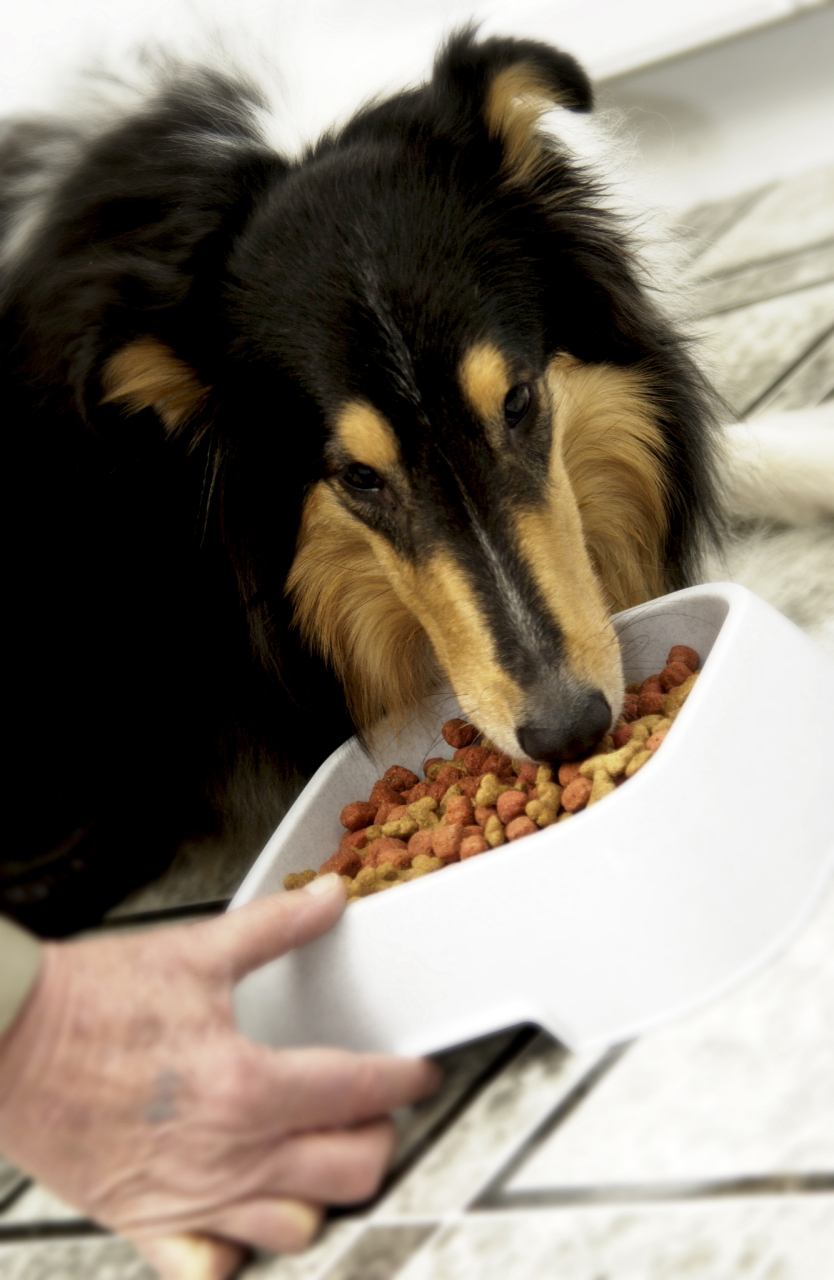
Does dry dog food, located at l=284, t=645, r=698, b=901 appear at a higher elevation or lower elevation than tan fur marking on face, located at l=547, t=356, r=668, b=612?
lower

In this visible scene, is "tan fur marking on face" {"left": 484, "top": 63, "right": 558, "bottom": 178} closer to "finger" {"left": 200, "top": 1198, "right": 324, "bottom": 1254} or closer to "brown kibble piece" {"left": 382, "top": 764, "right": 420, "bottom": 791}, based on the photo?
"brown kibble piece" {"left": 382, "top": 764, "right": 420, "bottom": 791}

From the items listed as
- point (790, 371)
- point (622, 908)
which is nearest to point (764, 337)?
point (790, 371)

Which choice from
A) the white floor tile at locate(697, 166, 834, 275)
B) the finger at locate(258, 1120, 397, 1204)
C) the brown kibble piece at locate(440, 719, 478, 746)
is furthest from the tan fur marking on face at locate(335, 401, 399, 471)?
the white floor tile at locate(697, 166, 834, 275)

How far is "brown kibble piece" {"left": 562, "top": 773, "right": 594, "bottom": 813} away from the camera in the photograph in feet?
4.41

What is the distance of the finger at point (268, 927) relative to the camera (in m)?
1.14

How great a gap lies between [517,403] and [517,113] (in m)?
0.41

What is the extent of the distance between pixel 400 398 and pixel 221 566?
0.43 meters

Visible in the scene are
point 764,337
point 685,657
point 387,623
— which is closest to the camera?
point 685,657

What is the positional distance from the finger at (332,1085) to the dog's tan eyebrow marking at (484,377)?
735 mm

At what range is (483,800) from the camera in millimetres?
1441

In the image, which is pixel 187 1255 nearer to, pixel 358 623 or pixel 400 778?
pixel 400 778

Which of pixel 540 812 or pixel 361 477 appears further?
pixel 361 477

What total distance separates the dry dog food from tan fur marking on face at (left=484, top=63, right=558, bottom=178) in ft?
2.20

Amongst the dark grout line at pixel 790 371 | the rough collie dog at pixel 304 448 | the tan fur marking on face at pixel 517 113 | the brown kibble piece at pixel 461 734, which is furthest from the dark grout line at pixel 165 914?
the dark grout line at pixel 790 371
